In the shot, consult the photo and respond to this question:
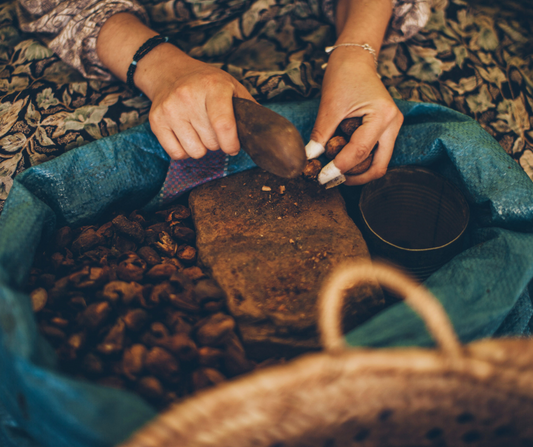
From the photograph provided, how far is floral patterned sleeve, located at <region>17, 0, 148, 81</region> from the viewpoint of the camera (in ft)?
4.67

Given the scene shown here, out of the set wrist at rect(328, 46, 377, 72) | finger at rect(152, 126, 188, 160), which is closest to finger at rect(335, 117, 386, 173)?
wrist at rect(328, 46, 377, 72)

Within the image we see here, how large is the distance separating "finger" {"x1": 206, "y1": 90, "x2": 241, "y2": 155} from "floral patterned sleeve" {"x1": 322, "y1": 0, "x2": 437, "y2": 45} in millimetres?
1040

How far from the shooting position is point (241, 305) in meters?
1.03

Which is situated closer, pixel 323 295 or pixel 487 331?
pixel 487 331

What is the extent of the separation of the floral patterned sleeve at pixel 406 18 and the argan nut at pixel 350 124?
2.58 ft

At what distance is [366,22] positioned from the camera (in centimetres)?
147

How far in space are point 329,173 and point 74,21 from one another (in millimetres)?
1218

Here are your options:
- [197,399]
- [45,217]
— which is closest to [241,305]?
[197,399]

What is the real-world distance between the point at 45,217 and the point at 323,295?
918 millimetres

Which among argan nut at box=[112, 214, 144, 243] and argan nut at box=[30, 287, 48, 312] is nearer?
→ argan nut at box=[30, 287, 48, 312]

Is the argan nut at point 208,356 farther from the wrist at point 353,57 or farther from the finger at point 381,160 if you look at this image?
the wrist at point 353,57

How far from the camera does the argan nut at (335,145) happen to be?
3.86 ft

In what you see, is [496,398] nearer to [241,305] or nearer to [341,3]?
[241,305]

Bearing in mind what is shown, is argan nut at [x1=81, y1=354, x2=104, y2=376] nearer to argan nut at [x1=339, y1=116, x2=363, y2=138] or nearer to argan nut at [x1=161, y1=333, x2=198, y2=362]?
argan nut at [x1=161, y1=333, x2=198, y2=362]
